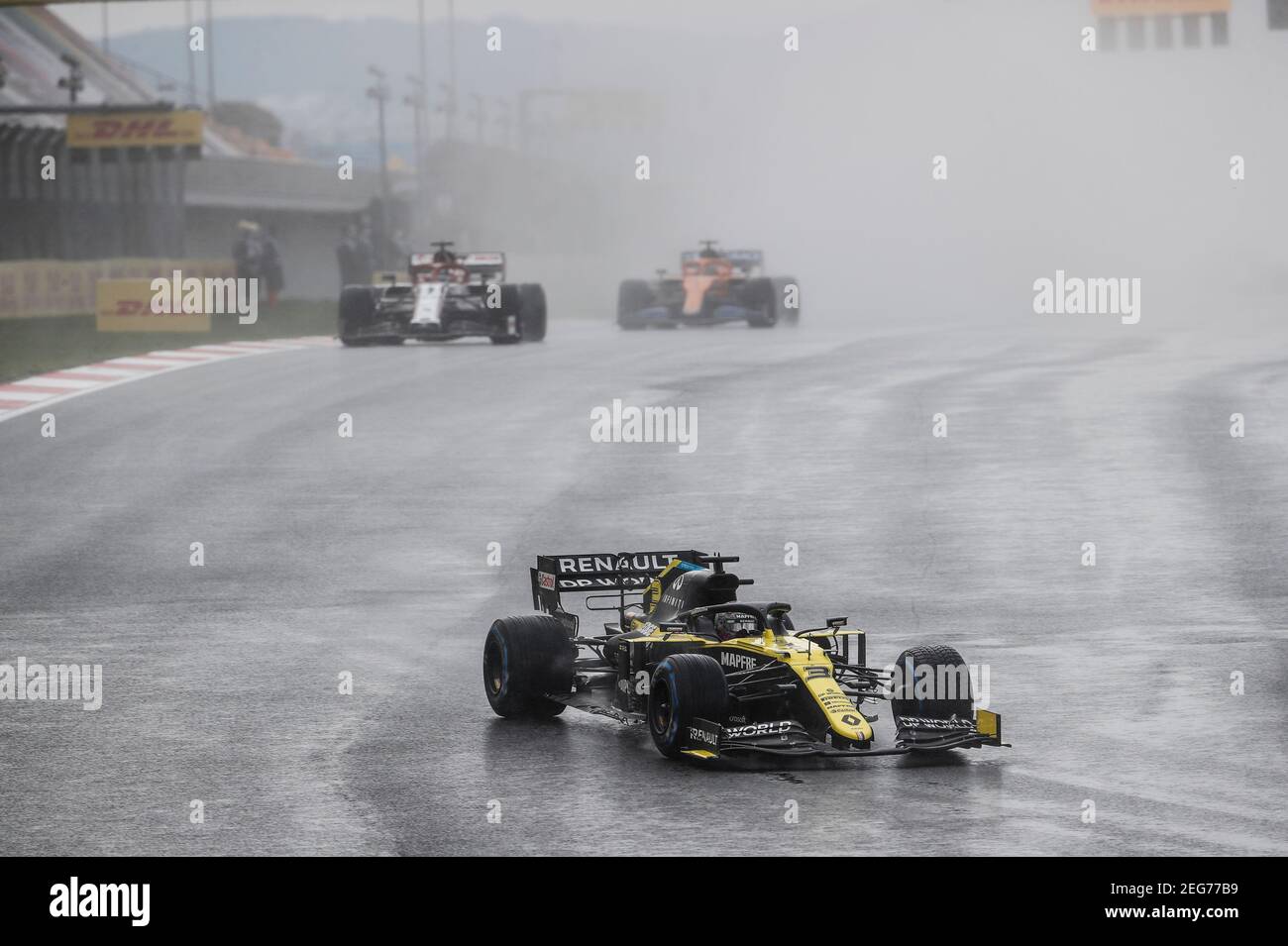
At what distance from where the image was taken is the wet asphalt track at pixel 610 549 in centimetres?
872

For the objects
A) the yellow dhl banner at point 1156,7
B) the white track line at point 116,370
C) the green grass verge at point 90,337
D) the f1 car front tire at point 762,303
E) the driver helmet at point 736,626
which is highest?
the yellow dhl banner at point 1156,7

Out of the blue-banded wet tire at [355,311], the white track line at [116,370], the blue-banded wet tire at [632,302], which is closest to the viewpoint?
the white track line at [116,370]

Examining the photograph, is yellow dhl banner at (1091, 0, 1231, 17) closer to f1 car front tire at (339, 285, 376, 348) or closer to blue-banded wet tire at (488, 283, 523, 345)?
blue-banded wet tire at (488, 283, 523, 345)

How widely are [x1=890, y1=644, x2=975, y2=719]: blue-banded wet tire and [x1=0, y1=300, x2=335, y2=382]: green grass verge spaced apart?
19389 mm

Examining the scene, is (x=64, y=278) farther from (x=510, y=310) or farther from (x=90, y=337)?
(x=510, y=310)

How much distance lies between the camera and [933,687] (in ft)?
32.0

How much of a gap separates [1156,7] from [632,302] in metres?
11.5

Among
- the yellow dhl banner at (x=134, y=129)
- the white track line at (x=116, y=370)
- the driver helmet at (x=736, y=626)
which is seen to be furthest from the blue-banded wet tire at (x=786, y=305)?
the driver helmet at (x=736, y=626)

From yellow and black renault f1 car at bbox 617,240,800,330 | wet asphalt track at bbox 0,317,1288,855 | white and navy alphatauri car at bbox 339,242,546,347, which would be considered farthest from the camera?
yellow and black renault f1 car at bbox 617,240,800,330

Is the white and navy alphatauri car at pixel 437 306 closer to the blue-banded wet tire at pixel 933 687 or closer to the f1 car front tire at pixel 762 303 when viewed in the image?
the f1 car front tire at pixel 762 303

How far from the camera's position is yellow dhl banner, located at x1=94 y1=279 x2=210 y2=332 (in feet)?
110

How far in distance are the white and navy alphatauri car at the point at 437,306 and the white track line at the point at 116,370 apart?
1345mm

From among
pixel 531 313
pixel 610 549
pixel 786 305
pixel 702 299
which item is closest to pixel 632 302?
pixel 702 299

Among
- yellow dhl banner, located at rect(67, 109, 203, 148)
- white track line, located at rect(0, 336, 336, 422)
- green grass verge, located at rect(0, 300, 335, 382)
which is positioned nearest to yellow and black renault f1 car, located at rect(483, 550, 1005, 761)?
white track line, located at rect(0, 336, 336, 422)
